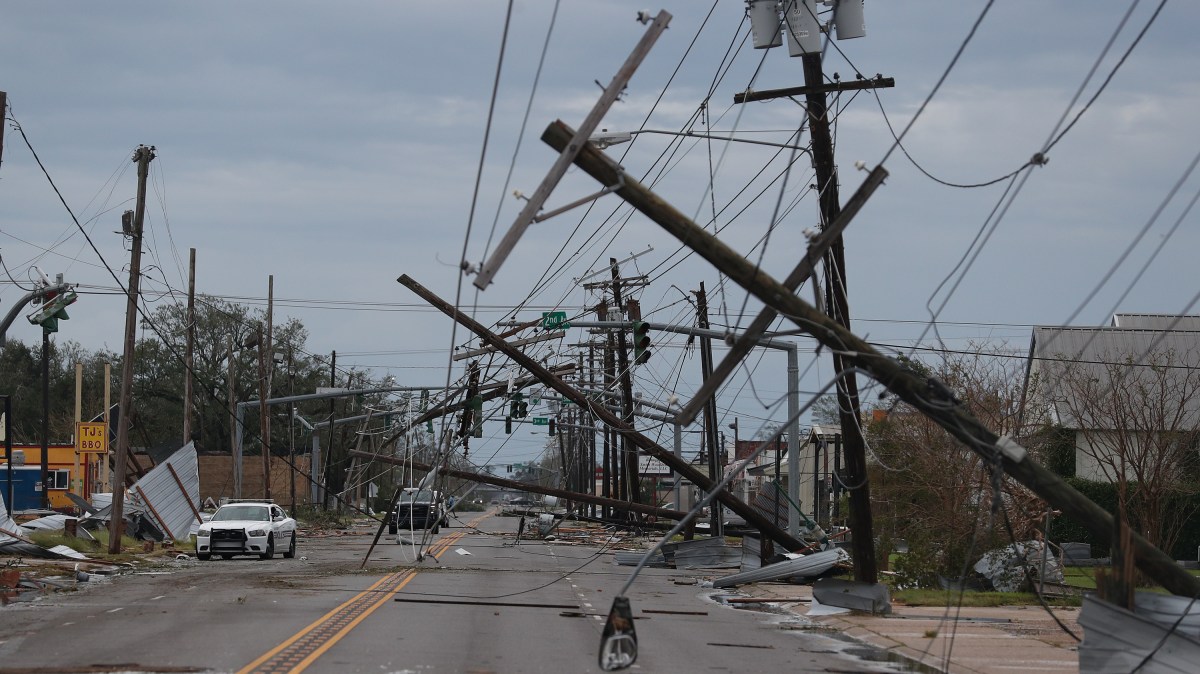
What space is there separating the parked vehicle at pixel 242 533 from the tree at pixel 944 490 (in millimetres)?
16934

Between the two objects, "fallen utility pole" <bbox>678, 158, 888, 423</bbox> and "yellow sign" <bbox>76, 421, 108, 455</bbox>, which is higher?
"fallen utility pole" <bbox>678, 158, 888, 423</bbox>

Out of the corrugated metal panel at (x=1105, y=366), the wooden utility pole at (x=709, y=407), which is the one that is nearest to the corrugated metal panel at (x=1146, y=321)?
the corrugated metal panel at (x=1105, y=366)

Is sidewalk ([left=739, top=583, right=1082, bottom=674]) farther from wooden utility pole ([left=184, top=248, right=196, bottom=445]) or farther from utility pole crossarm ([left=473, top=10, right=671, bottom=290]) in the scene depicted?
wooden utility pole ([left=184, top=248, right=196, bottom=445])

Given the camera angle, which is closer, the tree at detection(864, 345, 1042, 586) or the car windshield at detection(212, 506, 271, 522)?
the tree at detection(864, 345, 1042, 586)

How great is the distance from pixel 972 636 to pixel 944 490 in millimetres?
13459

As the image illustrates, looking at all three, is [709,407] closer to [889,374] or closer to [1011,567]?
[1011,567]

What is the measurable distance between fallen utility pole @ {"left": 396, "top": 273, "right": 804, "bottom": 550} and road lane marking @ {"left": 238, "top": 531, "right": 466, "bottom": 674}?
5.96m

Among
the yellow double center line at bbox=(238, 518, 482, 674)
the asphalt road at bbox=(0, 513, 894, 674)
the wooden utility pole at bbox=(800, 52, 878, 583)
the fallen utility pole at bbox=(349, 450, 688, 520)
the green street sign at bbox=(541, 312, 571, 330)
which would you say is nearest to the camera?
the yellow double center line at bbox=(238, 518, 482, 674)

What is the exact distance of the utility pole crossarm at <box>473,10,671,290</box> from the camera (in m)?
12.2

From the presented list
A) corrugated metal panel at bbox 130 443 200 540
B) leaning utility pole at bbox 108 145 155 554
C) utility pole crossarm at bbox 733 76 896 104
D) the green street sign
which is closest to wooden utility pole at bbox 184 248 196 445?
corrugated metal panel at bbox 130 443 200 540

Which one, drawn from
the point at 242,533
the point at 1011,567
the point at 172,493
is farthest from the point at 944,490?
the point at 172,493

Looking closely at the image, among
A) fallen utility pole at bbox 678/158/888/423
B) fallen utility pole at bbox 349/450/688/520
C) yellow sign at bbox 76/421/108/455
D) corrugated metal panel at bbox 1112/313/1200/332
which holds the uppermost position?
corrugated metal panel at bbox 1112/313/1200/332

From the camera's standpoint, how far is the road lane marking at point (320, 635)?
12656mm

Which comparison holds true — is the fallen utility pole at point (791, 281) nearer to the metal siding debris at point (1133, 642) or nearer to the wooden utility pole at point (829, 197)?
the metal siding debris at point (1133, 642)
